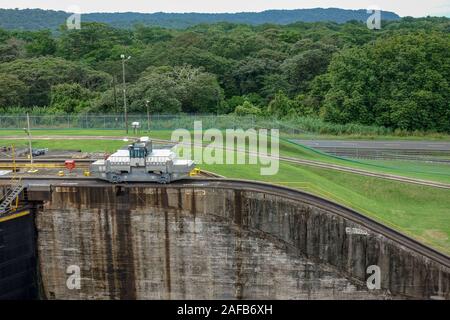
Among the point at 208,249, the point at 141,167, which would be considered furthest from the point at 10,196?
the point at 208,249

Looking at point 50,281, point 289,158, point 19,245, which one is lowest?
point 50,281

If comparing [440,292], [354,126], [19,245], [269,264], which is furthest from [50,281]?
[354,126]

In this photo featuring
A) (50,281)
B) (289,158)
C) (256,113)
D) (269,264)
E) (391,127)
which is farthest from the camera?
(256,113)

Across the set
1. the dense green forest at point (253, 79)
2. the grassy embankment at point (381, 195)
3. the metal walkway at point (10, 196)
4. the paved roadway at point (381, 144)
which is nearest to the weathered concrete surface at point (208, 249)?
the metal walkway at point (10, 196)

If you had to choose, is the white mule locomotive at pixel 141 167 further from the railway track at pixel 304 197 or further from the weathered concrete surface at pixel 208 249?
the weathered concrete surface at pixel 208 249

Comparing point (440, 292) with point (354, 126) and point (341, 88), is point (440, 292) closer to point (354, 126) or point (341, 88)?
point (354, 126)
